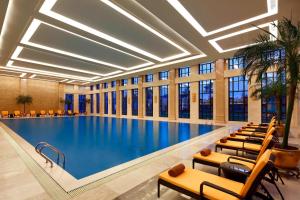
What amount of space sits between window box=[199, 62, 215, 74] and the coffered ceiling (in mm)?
2671

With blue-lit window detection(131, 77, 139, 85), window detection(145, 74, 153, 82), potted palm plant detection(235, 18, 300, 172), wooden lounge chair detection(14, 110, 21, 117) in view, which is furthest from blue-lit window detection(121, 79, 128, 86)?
potted palm plant detection(235, 18, 300, 172)

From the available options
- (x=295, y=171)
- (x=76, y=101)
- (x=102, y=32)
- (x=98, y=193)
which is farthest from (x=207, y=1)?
(x=76, y=101)

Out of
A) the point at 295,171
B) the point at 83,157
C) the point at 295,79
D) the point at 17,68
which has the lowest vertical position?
the point at 83,157

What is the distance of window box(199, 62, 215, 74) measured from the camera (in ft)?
46.8

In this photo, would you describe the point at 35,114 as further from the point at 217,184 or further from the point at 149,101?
the point at 217,184

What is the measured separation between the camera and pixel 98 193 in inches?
118

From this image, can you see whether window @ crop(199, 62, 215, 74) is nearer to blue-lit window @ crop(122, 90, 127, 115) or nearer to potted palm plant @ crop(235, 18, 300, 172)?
blue-lit window @ crop(122, 90, 127, 115)

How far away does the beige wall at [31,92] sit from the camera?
68.1 feet

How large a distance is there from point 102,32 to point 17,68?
12807 mm

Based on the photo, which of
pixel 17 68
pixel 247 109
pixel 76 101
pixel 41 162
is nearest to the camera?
pixel 41 162

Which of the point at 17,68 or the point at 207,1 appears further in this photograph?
the point at 17,68

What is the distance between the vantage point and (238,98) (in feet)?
42.7

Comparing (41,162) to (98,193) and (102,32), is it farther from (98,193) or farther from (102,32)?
(102,32)

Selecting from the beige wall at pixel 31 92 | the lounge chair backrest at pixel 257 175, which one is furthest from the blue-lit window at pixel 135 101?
the lounge chair backrest at pixel 257 175
